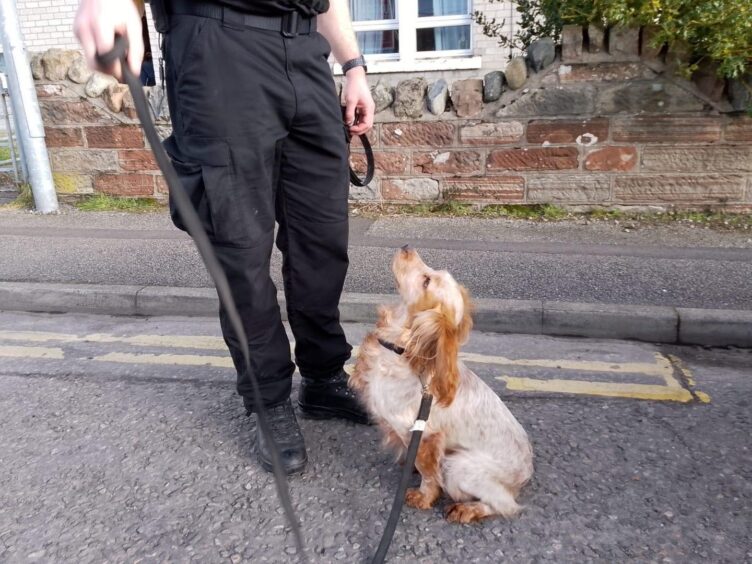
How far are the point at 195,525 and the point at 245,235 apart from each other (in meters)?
1.07

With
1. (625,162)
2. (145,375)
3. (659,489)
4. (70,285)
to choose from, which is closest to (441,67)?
(625,162)

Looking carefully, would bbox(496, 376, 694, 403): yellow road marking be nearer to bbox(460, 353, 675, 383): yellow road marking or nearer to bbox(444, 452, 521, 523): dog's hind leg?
bbox(460, 353, 675, 383): yellow road marking

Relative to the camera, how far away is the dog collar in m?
2.21

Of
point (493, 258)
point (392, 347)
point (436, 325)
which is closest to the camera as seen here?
point (436, 325)

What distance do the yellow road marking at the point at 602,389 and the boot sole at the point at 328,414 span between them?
86 cm

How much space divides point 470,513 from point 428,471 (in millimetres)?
205

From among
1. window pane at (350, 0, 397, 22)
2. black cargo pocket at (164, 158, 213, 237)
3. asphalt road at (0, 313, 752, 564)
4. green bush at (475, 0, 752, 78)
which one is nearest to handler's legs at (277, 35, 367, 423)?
asphalt road at (0, 313, 752, 564)

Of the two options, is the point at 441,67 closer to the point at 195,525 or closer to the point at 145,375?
the point at 145,375

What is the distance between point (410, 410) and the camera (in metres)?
2.36

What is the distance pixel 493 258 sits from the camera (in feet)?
17.6

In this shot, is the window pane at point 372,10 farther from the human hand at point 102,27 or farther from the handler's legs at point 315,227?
the human hand at point 102,27

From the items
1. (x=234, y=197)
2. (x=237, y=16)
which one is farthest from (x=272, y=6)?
(x=234, y=197)

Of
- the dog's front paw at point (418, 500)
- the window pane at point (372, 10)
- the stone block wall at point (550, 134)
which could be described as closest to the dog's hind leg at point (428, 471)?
the dog's front paw at point (418, 500)

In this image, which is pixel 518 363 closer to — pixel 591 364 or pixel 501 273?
pixel 591 364
